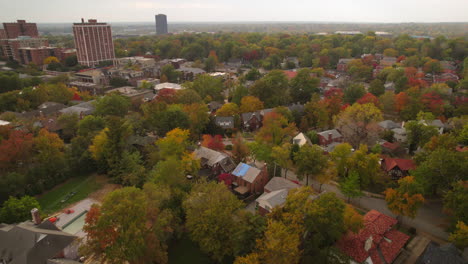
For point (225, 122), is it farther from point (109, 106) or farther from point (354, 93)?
point (354, 93)

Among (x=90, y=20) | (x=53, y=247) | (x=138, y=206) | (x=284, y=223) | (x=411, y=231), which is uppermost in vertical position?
(x=90, y=20)

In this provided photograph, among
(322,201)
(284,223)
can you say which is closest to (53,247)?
(284,223)

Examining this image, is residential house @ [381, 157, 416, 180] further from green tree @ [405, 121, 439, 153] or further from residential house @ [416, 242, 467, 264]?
residential house @ [416, 242, 467, 264]

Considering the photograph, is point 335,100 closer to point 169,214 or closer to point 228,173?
point 228,173

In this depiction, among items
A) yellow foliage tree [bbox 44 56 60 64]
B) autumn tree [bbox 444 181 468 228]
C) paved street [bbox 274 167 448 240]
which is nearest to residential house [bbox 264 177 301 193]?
paved street [bbox 274 167 448 240]

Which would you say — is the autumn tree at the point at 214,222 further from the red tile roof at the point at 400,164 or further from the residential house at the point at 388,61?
Result: the residential house at the point at 388,61

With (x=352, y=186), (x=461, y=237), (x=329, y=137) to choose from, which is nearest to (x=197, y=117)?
(x=329, y=137)
